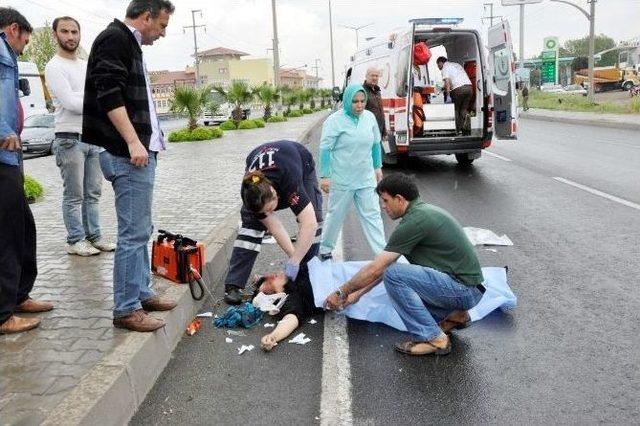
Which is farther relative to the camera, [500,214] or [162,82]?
[162,82]

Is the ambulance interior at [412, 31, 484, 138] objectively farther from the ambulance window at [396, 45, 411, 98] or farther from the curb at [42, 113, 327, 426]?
the curb at [42, 113, 327, 426]

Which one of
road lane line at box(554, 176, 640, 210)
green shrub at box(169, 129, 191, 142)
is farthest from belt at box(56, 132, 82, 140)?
green shrub at box(169, 129, 191, 142)

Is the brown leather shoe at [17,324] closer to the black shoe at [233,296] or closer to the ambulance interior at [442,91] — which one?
the black shoe at [233,296]

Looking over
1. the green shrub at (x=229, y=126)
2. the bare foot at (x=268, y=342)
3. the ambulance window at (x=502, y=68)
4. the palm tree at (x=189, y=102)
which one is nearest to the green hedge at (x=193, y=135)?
the palm tree at (x=189, y=102)

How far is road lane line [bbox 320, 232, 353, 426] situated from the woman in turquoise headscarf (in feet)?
4.37

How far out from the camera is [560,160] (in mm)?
12133

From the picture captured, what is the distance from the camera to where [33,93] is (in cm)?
2133

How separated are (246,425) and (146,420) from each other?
1.77ft

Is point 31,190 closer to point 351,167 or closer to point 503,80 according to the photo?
point 351,167

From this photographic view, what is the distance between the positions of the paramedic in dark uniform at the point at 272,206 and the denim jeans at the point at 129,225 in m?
0.70

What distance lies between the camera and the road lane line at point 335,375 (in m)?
2.97

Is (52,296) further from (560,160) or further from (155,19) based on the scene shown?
(560,160)

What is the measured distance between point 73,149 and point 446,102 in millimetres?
8462

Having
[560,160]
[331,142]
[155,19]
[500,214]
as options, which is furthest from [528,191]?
[155,19]
